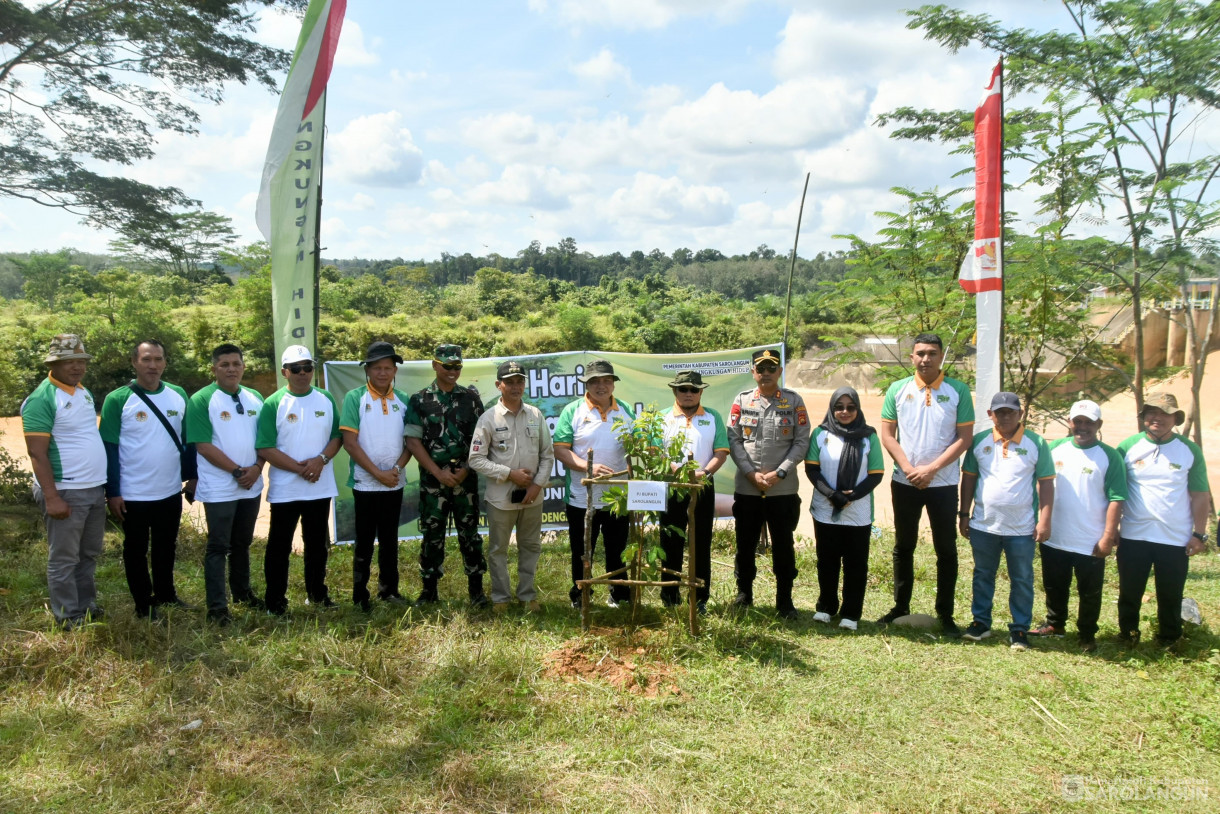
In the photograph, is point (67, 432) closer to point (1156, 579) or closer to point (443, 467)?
point (443, 467)

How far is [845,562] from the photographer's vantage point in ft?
16.3

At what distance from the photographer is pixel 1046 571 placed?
4750mm

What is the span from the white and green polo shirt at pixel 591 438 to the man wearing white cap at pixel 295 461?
4.76 feet

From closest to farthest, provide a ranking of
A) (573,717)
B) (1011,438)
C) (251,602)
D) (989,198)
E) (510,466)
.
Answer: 1. (573,717)
2. (1011,438)
3. (510,466)
4. (251,602)
5. (989,198)

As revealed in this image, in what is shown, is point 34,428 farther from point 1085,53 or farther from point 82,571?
point 1085,53

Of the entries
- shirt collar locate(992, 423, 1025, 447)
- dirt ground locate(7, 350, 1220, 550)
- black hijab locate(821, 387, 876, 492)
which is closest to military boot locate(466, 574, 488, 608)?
black hijab locate(821, 387, 876, 492)

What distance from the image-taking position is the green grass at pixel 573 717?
122 inches

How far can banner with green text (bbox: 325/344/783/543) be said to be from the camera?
22.5 feet

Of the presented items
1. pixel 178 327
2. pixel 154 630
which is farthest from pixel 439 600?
pixel 178 327

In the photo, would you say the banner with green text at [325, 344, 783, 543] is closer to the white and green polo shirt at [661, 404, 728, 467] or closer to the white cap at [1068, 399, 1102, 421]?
the white and green polo shirt at [661, 404, 728, 467]

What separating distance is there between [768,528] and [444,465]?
217 cm

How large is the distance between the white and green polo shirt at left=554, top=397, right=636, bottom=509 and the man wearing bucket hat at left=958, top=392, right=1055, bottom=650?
219cm

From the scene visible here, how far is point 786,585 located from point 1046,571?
61.7 inches

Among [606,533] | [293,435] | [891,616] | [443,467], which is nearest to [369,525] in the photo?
[443,467]
